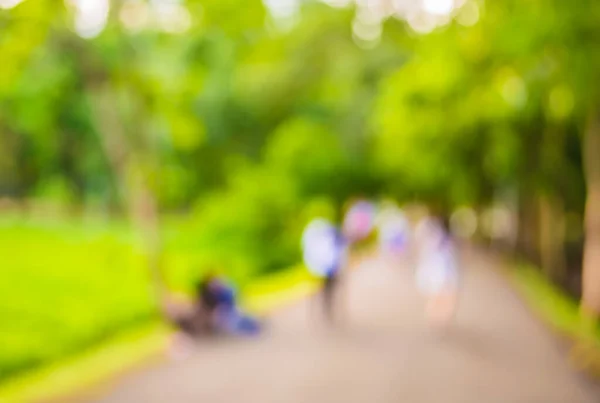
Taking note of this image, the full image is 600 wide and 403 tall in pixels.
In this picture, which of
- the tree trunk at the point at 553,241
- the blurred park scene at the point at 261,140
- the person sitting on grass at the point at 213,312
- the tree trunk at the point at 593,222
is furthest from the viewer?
the tree trunk at the point at 553,241

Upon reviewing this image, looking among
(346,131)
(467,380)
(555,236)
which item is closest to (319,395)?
(467,380)

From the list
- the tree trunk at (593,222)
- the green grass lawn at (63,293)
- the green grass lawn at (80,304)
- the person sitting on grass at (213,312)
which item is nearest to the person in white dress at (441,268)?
the tree trunk at (593,222)

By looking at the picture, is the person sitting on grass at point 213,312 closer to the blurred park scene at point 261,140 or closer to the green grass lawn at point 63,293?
the blurred park scene at point 261,140

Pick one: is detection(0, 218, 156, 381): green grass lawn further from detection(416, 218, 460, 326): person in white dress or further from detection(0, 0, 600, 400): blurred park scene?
detection(416, 218, 460, 326): person in white dress

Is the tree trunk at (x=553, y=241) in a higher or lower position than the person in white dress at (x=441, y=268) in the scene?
higher

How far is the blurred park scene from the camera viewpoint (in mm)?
11172

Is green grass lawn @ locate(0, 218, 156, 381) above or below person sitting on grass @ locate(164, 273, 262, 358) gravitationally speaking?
above

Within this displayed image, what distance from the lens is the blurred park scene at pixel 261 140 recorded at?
1117 cm

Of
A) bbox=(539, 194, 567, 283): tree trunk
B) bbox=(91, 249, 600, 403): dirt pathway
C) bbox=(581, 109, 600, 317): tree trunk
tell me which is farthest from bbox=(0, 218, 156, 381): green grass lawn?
bbox=(539, 194, 567, 283): tree trunk

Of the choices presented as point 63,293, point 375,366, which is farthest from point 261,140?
point 375,366

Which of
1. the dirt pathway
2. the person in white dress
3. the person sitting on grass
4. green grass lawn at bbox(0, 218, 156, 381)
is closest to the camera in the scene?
the dirt pathway

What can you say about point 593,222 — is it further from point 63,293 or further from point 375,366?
point 63,293

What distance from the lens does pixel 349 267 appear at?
26.8 meters

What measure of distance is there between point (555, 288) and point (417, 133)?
10810 mm
